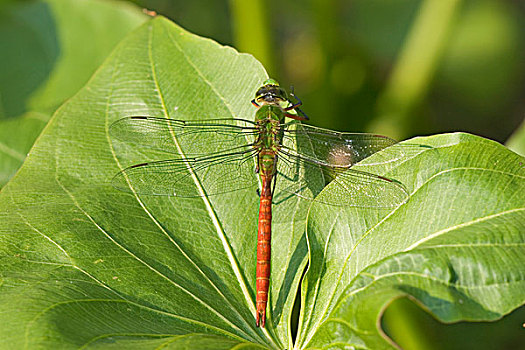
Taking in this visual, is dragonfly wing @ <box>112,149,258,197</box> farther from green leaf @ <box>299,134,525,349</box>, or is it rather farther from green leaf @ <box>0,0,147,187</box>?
green leaf @ <box>0,0,147,187</box>

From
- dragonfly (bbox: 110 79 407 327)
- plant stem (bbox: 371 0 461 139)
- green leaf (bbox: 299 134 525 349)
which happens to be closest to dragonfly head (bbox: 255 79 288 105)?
dragonfly (bbox: 110 79 407 327)

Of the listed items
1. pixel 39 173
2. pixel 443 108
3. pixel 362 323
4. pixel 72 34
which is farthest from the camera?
pixel 443 108

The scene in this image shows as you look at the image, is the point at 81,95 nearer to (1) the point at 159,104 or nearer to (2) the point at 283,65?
(1) the point at 159,104

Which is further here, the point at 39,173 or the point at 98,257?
the point at 39,173

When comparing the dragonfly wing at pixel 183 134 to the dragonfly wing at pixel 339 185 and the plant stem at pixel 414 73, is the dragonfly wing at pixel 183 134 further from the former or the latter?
the plant stem at pixel 414 73

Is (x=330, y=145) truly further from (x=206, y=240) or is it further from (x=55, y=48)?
(x=55, y=48)

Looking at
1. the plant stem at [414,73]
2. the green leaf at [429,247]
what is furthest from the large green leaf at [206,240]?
the plant stem at [414,73]

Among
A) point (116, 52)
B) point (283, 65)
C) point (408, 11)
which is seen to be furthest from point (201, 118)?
point (408, 11)

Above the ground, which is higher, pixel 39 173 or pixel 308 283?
pixel 39 173
